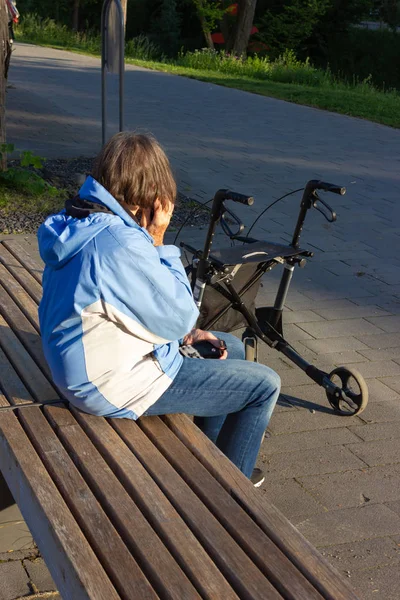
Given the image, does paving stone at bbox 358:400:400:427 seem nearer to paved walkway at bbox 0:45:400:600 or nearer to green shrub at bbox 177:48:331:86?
paved walkway at bbox 0:45:400:600

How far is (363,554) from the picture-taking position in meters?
Answer: 3.01

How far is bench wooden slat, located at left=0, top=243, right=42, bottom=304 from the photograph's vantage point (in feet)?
12.8

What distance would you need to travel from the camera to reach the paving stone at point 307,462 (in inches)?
140

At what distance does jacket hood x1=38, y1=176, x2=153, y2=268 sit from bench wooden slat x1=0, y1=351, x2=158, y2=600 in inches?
21.1

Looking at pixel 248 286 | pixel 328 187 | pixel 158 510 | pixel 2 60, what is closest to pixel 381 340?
pixel 248 286

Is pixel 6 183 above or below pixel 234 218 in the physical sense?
below

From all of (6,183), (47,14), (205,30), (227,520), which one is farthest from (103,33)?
(47,14)

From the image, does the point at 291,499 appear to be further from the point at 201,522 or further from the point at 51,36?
the point at 51,36

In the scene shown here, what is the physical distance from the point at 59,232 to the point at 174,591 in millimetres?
1107

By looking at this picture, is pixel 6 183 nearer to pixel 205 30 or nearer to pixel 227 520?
pixel 227 520

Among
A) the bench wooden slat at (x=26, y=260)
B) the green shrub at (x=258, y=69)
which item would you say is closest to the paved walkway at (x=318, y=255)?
the bench wooden slat at (x=26, y=260)

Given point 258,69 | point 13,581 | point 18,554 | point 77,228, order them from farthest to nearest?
1. point 258,69
2. point 18,554
3. point 13,581
4. point 77,228

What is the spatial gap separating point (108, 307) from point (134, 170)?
1.53 feet

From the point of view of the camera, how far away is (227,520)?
2.20 metres
